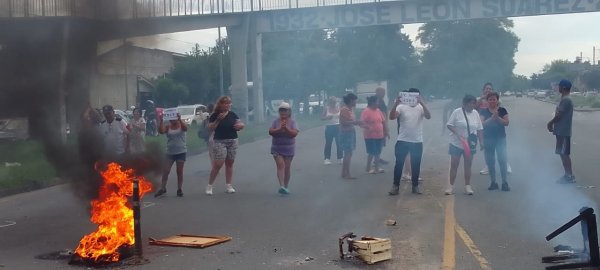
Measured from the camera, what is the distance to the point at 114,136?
32.8ft

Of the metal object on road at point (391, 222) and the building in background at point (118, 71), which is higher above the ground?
the building in background at point (118, 71)

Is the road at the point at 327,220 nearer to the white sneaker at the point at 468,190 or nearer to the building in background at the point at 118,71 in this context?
the white sneaker at the point at 468,190

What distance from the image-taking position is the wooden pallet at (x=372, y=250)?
20.7 feet

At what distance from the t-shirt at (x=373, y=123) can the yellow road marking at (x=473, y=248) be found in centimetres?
505

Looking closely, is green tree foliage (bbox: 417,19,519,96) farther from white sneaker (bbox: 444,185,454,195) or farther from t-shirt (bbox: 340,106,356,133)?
white sneaker (bbox: 444,185,454,195)

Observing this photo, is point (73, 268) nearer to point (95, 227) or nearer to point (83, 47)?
point (95, 227)

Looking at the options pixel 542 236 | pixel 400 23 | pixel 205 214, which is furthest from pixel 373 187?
pixel 400 23

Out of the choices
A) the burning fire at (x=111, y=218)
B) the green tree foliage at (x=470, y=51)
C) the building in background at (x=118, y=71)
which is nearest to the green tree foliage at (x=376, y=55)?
the green tree foliage at (x=470, y=51)

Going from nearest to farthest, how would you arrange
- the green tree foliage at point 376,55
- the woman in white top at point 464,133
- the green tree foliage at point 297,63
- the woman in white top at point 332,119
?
the woman in white top at point 464,133
the woman in white top at point 332,119
the green tree foliage at point 297,63
the green tree foliage at point 376,55

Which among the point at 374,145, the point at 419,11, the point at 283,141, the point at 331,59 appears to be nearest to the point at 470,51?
the point at 419,11

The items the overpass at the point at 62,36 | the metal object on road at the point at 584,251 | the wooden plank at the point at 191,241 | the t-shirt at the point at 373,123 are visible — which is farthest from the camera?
the t-shirt at the point at 373,123

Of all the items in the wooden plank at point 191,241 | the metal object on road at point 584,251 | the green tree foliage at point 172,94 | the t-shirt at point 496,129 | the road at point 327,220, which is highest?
the green tree foliage at point 172,94

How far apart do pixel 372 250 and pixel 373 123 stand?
6.91 meters

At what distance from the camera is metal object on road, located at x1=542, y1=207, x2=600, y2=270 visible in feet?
18.0
